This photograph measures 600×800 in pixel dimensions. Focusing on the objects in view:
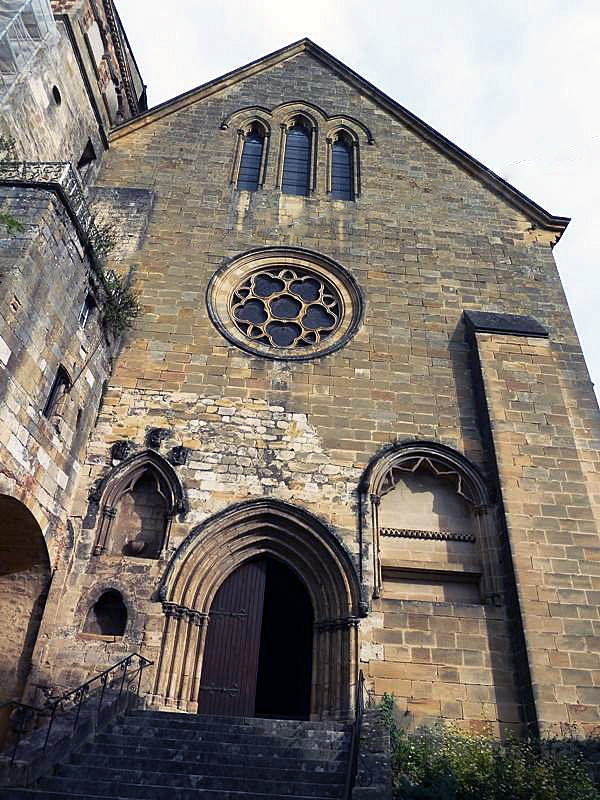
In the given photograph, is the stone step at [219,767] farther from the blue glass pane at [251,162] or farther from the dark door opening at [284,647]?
the blue glass pane at [251,162]

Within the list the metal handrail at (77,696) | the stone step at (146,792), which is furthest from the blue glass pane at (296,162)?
the stone step at (146,792)

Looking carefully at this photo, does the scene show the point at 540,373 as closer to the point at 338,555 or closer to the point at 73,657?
the point at 338,555

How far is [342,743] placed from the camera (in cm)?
664

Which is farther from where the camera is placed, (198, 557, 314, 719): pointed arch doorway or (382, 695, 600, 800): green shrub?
(198, 557, 314, 719): pointed arch doorway

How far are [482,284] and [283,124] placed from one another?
633cm

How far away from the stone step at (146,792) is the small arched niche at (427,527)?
11.1 ft

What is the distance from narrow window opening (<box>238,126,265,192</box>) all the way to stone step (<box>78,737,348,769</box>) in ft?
34.8

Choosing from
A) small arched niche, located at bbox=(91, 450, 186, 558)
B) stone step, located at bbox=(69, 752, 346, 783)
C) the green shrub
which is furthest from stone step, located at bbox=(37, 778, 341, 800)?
small arched niche, located at bbox=(91, 450, 186, 558)

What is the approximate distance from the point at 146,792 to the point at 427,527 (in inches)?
212

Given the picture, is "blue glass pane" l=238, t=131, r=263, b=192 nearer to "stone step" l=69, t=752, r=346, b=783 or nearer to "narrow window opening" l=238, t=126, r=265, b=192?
"narrow window opening" l=238, t=126, r=265, b=192

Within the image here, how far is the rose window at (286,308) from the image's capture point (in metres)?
11.3

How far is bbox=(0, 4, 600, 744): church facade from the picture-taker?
26.2 feet

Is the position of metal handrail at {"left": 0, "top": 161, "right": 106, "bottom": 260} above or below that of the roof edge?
below

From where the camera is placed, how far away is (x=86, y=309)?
9.57 m
